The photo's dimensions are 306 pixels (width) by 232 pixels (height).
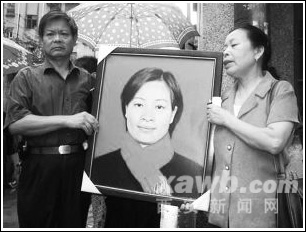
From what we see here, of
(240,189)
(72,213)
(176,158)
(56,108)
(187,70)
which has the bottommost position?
(72,213)

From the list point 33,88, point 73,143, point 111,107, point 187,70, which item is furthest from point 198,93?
point 33,88

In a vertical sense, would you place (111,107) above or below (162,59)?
below

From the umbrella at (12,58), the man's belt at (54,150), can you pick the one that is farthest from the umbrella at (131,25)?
the man's belt at (54,150)

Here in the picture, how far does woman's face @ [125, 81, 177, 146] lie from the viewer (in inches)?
A: 91.3

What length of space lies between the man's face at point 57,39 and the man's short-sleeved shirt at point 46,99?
11 centimetres

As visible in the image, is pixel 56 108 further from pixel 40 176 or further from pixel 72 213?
pixel 72 213

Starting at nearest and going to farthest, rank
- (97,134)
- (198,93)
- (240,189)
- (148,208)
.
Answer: (240,189) < (198,93) < (97,134) < (148,208)

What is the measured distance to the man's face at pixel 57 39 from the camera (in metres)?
2.46

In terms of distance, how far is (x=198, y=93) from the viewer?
2.22m

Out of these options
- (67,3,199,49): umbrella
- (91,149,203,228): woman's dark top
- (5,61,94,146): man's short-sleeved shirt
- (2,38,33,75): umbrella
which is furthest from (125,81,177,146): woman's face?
(2,38,33,75): umbrella

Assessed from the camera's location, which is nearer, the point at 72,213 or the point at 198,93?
the point at 198,93

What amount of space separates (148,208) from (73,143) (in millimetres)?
740

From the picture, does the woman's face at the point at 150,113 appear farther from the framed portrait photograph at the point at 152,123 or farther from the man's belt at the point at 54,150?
the man's belt at the point at 54,150

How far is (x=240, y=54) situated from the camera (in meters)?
2.11
